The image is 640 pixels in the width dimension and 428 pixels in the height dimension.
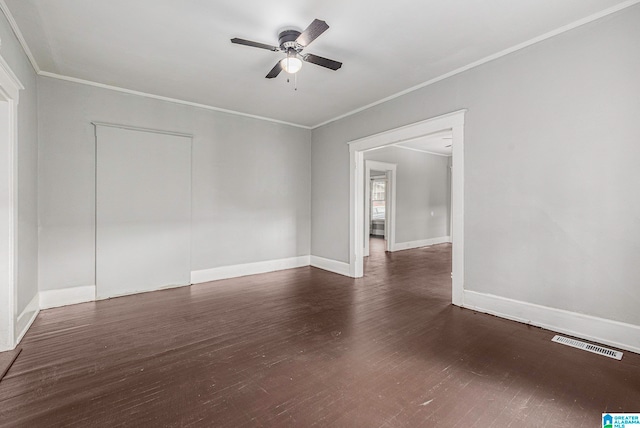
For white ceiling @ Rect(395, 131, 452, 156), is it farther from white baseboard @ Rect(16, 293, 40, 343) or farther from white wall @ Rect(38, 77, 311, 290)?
white baseboard @ Rect(16, 293, 40, 343)

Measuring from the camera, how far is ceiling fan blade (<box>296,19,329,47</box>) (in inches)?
82.2

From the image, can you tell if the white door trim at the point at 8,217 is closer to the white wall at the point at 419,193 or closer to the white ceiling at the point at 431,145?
the white wall at the point at 419,193

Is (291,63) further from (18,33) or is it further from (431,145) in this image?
(431,145)

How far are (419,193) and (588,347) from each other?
611cm

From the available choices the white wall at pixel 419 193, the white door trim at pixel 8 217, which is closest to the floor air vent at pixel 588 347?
the white door trim at pixel 8 217

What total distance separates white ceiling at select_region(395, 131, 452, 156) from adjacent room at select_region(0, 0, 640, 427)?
288 cm

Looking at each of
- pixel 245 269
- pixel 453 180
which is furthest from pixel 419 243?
pixel 245 269

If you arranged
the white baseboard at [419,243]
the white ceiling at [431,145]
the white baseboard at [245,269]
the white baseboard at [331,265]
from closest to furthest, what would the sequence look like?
the white baseboard at [245,269], the white baseboard at [331,265], the white ceiling at [431,145], the white baseboard at [419,243]

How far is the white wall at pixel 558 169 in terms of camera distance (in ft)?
8.04

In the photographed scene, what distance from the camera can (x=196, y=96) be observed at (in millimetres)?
4316

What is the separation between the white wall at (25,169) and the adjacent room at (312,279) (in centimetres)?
5

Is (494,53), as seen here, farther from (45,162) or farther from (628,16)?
(45,162)

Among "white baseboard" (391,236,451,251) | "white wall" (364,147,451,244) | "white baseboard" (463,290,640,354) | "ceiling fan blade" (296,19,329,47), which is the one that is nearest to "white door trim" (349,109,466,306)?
"white baseboard" (463,290,640,354)

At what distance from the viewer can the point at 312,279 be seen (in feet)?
16.2
